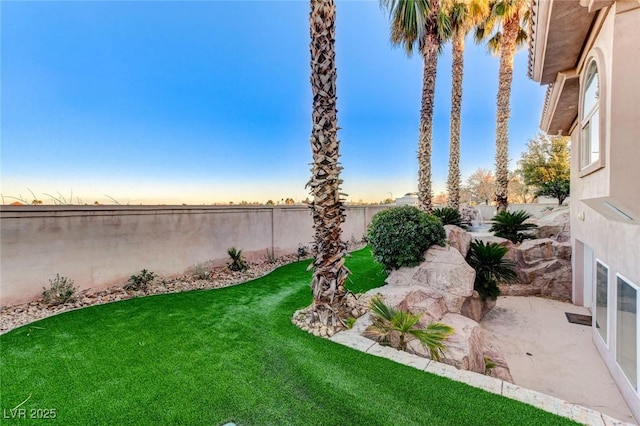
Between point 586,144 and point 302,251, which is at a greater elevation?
point 586,144

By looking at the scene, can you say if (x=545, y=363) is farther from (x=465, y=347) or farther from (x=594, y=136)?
(x=594, y=136)

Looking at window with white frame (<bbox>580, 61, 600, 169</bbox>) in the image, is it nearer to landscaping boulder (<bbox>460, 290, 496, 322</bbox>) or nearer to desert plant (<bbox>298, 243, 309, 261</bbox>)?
landscaping boulder (<bbox>460, 290, 496, 322</bbox>)

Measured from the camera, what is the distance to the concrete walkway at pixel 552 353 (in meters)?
5.03

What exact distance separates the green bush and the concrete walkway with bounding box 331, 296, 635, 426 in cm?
262

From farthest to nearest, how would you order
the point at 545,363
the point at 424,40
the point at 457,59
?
the point at 457,59
the point at 424,40
the point at 545,363

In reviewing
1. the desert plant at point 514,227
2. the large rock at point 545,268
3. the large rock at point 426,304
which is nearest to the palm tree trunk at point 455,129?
the desert plant at point 514,227

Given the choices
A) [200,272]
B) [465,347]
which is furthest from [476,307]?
[200,272]

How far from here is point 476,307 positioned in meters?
8.18

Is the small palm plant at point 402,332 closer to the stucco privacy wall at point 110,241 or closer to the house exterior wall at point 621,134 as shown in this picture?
the house exterior wall at point 621,134

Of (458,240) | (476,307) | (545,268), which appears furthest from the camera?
(545,268)

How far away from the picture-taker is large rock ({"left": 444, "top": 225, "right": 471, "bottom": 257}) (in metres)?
9.13

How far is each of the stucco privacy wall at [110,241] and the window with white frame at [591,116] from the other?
9.90 meters

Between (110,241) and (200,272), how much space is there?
8.55ft

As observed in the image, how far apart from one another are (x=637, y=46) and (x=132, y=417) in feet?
26.8
